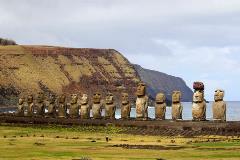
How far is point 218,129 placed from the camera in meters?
32.2

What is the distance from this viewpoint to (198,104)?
3650 cm

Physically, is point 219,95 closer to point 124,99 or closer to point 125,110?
point 125,110

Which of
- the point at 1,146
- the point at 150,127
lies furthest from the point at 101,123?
the point at 1,146

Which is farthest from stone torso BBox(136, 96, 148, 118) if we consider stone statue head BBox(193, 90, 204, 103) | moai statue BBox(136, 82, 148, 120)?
stone statue head BBox(193, 90, 204, 103)

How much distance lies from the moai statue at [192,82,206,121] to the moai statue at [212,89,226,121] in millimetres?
1074

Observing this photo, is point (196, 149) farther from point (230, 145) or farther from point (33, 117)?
point (33, 117)

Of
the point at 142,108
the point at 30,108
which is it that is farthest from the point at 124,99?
the point at 30,108

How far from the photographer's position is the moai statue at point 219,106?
34.7m

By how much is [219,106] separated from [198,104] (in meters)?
1.86

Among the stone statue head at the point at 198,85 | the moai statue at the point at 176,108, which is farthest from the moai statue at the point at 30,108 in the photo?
the stone statue head at the point at 198,85

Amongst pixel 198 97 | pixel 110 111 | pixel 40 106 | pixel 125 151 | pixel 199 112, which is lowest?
pixel 125 151

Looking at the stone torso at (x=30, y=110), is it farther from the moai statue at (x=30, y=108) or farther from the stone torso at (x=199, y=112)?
the stone torso at (x=199, y=112)

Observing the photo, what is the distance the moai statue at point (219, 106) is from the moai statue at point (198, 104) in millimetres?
1074

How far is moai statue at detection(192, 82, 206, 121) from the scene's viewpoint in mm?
36125
